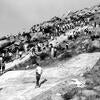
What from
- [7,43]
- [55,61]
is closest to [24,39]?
[7,43]

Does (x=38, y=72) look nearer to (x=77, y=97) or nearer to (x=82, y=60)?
Result: (x=77, y=97)

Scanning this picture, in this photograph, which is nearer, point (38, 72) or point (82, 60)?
point (38, 72)

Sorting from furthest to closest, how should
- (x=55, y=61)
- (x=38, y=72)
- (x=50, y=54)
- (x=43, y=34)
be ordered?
(x=43, y=34) < (x=50, y=54) < (x=55, y=61) < (x=38, y=72)

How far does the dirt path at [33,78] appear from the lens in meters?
25.9

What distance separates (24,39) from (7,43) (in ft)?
16.7

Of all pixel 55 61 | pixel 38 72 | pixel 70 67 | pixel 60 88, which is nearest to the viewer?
pixel 60 88

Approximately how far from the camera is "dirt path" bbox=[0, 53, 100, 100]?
85.1 feet

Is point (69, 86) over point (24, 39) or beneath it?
beneath

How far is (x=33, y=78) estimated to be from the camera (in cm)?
3272

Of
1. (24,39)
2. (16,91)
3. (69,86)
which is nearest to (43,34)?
(24,39)

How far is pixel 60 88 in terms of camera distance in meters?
21.3

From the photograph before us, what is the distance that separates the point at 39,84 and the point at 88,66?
7.34 m

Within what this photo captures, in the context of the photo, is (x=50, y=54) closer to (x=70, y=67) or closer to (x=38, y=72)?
(x=70, y=67)

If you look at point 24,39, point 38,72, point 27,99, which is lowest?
point 27,99
